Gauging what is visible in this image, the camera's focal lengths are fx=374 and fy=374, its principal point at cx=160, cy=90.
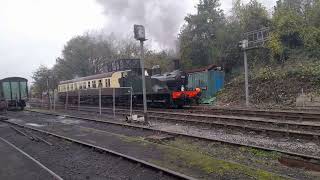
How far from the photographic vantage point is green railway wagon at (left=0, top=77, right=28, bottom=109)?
32500mm

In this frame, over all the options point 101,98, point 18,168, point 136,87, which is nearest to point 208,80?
point 136,87

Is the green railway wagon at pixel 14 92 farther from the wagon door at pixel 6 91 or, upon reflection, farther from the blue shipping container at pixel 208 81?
the blue shipping container at pixel 208 81

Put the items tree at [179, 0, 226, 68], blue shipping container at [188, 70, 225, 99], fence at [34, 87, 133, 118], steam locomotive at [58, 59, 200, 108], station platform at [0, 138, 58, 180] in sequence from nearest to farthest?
station platform at [0, 138, 58, 180] → steam locomotive at [58, 59, 200, 108] → fence at [34, 87, 133, 118] → blue shipping container at [188, 70, 225, 99] → tree at [179, 0, 226, 68]

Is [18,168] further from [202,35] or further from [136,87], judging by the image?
[202,35]

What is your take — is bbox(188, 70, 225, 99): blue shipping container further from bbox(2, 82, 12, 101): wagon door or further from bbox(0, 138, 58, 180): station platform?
bbox(0, 138, 58, 180): station platform

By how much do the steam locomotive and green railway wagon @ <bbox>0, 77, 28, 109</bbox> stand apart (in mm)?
5906

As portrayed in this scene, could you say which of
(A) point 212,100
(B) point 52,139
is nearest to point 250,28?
(A) point 212,100

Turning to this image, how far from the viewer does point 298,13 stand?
111 feet

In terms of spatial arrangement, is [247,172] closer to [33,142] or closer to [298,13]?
[33,142]

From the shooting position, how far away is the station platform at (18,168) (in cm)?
801

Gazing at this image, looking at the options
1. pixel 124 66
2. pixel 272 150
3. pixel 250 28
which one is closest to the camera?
pixel 272 150

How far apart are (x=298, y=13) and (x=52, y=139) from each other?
27.7m

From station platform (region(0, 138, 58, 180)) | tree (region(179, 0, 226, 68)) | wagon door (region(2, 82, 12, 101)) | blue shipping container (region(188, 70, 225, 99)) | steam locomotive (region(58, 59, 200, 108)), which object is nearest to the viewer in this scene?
station platform (region(0, 138, 58, 180))

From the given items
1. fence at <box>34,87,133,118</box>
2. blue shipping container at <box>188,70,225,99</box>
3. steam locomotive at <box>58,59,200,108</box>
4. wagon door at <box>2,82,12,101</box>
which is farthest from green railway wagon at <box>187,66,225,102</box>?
wagon door at <box>2,82,12,101</box>
